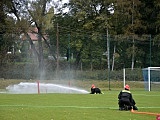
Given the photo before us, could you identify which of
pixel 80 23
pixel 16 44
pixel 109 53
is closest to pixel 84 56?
pixel 109 53

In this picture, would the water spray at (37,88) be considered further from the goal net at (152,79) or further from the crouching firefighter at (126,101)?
the crouching firefighter at (126,101)

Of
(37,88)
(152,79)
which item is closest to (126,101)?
(37,88)

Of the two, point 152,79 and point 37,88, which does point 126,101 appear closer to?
point 37,88

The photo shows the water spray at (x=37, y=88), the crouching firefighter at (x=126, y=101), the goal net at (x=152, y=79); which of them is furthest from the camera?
the goal net at (x=152, y=79)

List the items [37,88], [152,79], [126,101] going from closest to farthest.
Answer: [126,101] < [37,88] < [152,79]

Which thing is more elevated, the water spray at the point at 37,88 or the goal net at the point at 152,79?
the goal net at the point at 152,79

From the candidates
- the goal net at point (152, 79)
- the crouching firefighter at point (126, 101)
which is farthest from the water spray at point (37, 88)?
the crouching firefighter at point (126, 101)

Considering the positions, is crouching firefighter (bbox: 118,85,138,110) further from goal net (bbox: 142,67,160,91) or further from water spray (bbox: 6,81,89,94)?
goal net (bbox: 142,67,160,91)

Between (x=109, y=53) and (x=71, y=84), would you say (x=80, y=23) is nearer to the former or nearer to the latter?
(x=109, y=53)

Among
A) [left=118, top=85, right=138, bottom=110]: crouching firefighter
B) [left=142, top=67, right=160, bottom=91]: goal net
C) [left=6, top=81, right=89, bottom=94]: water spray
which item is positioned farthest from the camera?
[left=142, top=67, right=160, bottom=91]: goal net

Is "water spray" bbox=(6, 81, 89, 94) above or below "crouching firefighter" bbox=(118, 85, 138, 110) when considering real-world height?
below

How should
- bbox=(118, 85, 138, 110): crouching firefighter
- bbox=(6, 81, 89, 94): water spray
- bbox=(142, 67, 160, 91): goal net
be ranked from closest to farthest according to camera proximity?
bbox=(118, 85, 138, 110): crouching firefighter, bbox=(6, 81, 89, 94): water spray, bbox=(142, 67, 160, 91): goal net

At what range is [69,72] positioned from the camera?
47219 mm

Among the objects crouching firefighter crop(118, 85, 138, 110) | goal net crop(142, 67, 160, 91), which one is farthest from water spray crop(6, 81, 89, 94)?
crouching firefighter crop(118, 85, 138, 110)
